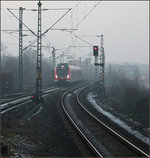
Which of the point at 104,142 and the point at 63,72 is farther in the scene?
the point at 63,72

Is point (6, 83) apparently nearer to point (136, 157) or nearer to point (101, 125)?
point (101, 125)

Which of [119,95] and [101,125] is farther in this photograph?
[119,95]

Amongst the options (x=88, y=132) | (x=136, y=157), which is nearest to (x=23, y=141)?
(x=88, y=132)

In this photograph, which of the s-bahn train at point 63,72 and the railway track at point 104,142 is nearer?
the railway track at point 104,142

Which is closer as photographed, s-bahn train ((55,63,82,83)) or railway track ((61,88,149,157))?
railway track ((61,88,149,157))

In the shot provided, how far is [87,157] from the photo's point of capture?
27.3 feet

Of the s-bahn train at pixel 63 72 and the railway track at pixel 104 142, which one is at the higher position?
the s-bahn train at pixel 63 72

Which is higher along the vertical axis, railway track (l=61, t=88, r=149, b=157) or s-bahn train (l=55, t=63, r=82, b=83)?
s-bahn train (l=55, t=63, r=82, b=83)

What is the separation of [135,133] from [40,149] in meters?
4.64

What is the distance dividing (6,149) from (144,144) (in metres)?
4.69

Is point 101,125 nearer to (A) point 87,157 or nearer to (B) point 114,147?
(B) point 114,147

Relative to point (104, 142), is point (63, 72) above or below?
above

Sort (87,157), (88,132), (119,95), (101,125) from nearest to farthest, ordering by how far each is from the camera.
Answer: (87,157), (88,132), (101,125), (119,95)

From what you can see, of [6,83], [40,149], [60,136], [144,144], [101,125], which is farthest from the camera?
[6,83]
